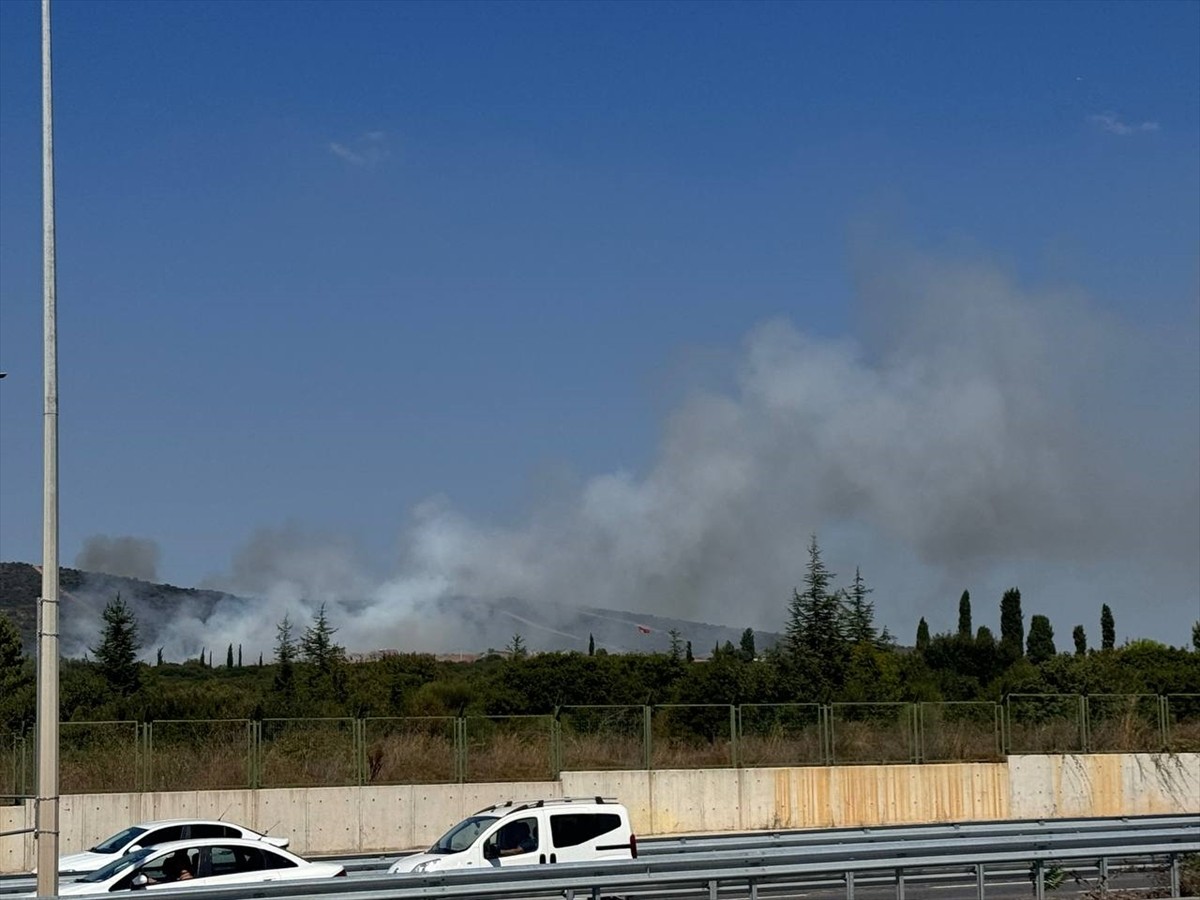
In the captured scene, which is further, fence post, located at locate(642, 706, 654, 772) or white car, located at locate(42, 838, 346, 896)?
fence post, located at locate(642, 706, 654, 772)

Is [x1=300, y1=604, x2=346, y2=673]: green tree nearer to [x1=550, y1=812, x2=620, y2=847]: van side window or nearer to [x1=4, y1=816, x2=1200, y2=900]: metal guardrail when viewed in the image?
[x1=550, y1=812, x2=620, y2=847]: van side window

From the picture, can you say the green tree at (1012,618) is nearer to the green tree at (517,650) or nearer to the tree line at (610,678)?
the tree line at (610,678)

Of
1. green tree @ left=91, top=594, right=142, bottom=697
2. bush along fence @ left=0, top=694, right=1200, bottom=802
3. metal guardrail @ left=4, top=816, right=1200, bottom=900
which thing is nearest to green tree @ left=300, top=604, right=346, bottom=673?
green tree @ left=91, top=594, right=142, bottom=697

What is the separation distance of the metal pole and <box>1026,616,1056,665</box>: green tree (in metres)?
94.4

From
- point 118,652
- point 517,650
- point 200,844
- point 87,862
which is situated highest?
point 118,652

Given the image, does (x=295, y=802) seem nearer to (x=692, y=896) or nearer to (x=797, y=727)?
(x=797, y=727)

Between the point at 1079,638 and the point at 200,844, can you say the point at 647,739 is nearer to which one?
the point at 200,844

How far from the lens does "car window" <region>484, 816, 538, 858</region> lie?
24.6m

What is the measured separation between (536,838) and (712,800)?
15.6m

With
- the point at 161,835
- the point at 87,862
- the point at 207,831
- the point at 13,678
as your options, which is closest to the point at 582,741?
the point at 207,831

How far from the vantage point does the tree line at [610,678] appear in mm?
46656

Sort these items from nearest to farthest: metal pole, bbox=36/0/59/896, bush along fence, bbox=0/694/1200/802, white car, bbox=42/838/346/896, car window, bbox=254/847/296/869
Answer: metal pole, bbox=36/0/59/896 → white car, bbox=42/838/346/896 → car window, bbox=254/847/296/869 → bush along fence, bbox=0/694/1200/802

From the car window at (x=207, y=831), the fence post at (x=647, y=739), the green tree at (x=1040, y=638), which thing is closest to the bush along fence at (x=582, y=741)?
the fence post at (x=647, y=739)

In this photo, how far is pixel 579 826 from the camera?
83.0 ft
